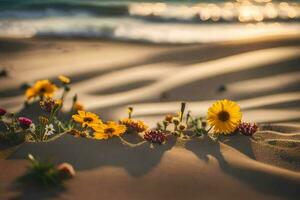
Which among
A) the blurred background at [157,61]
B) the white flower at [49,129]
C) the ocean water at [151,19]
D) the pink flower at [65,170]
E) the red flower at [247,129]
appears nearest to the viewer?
the pink flower at [65,170]

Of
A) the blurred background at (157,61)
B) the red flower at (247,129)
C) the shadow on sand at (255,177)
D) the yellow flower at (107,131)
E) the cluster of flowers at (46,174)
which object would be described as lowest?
the cluster of flowers at (46,174)

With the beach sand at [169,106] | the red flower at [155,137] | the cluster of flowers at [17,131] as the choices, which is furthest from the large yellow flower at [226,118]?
the cluster of flowers at [17,131]

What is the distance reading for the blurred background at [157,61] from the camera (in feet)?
21.9

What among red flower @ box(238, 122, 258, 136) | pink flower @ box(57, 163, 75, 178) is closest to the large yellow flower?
red flower @ box(238, 122, 258, 136)

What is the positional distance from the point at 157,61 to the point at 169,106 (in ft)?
8.87

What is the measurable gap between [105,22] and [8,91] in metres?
8.88

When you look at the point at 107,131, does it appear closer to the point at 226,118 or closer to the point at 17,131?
the point at 17,131

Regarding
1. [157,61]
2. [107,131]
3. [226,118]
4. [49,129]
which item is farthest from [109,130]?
[157,61]

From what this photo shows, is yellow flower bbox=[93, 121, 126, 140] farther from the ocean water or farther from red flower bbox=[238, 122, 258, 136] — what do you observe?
the ocean water

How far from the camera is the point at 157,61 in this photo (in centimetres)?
911

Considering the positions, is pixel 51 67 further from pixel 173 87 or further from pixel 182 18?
pixel 182 18

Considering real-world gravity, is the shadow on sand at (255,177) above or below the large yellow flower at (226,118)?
below

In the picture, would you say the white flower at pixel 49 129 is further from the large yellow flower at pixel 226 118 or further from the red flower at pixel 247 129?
the red flower at pixel 247 129

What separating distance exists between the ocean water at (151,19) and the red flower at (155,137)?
25.6 feet
